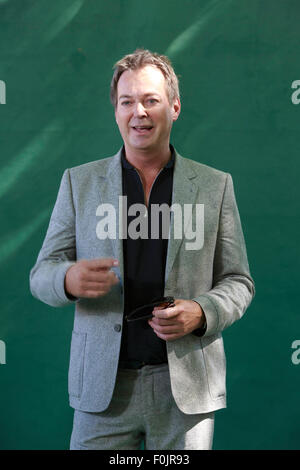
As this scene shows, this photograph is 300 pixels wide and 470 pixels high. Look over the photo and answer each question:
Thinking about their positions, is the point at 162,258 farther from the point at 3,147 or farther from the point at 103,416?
the point at 3,147

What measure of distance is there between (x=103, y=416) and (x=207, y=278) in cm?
51

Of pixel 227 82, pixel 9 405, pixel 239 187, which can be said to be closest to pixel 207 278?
pixel 239 187

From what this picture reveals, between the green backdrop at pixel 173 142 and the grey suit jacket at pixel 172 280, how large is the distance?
30.6 inches

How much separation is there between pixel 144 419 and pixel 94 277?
1.53 feet

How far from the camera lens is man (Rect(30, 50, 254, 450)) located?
1.64 metres

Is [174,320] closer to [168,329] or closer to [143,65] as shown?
[168,329]

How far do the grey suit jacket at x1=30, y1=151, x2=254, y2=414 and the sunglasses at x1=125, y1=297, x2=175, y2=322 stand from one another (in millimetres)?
48
